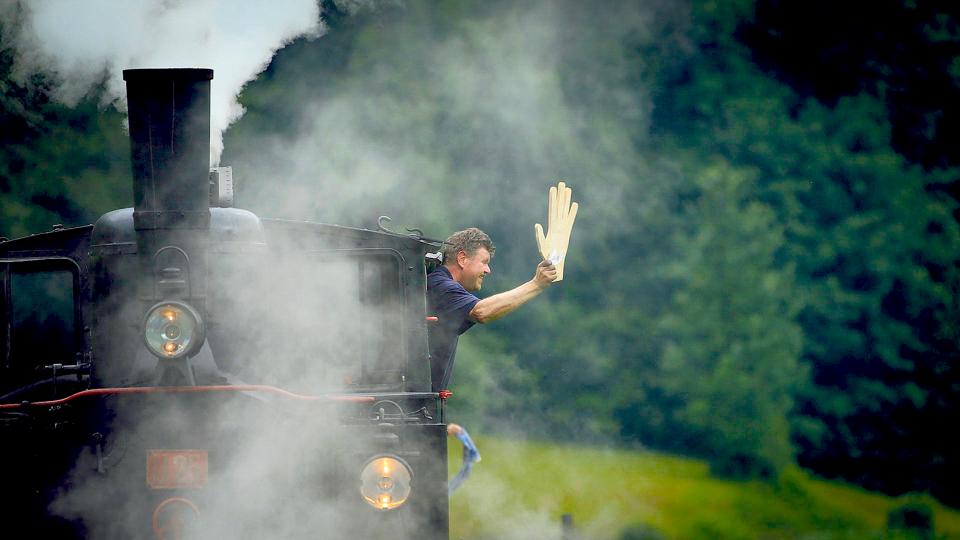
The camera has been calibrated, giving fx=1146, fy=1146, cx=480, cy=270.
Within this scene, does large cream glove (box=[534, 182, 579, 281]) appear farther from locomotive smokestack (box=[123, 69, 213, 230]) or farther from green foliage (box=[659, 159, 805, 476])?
green foliage (box=[659, 159, 805, 476])

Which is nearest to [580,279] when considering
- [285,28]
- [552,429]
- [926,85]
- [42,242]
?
[552,429]

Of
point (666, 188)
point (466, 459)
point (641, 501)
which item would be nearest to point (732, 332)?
point (666, 188)

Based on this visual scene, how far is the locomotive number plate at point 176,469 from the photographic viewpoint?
4289 millimetres

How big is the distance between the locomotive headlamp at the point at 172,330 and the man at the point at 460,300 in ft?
4.87

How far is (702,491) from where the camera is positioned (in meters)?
10.0

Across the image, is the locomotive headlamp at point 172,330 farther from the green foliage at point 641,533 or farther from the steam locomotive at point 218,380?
the green foliage at point 641,533

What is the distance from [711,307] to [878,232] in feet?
5.35

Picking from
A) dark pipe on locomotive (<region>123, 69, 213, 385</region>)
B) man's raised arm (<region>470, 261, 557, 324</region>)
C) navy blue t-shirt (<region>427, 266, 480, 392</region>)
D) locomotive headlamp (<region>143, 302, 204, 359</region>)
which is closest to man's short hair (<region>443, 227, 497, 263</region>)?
navy blue t-shirt (<region>427, 266, 480, 392</region>)

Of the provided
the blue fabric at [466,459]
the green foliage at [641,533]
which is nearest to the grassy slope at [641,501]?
the green foliage at [641,533]

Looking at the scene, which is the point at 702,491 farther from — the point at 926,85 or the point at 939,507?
the point at 926,85

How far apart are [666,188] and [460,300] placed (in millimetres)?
6148

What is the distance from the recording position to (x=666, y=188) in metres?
11.3

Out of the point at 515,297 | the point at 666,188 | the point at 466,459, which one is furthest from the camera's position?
the point at 666,188

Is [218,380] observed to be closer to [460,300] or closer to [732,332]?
[460,300]
